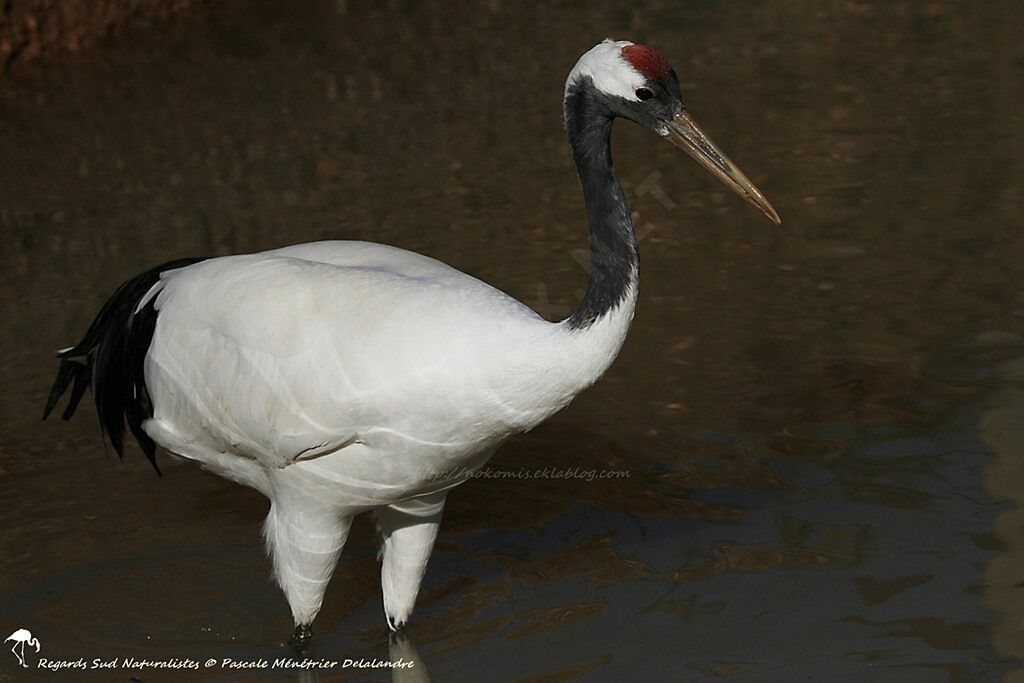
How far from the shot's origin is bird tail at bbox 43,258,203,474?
3781 mm

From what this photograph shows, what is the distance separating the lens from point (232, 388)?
346cm

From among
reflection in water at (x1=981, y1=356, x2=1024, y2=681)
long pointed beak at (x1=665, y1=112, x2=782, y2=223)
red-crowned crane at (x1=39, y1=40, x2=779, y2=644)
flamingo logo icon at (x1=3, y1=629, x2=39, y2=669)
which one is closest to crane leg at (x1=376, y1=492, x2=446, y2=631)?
red-crowned crane at (x1=39, y1=40, x2=779, y2=644)

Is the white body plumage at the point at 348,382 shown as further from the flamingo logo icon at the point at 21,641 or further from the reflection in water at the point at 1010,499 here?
the reflection in water at the point at 1010,499

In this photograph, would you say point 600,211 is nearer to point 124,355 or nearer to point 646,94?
point 646,94

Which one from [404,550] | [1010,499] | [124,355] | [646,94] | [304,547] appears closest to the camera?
[646,94]

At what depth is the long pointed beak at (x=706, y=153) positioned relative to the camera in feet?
10.5

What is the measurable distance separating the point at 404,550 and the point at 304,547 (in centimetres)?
28

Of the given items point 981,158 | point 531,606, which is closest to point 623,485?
point 531,606

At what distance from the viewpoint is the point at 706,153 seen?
323cm

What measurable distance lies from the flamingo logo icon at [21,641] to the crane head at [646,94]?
1.88 m

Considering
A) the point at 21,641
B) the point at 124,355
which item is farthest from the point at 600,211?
the point at 21,641

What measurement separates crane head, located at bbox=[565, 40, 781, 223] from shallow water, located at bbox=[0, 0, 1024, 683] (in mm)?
1139

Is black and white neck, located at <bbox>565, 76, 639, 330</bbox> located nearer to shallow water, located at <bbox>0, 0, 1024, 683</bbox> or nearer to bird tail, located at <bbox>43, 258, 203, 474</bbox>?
shallow water, located at <bbox>0, 0, 1024, 683</bbox>
